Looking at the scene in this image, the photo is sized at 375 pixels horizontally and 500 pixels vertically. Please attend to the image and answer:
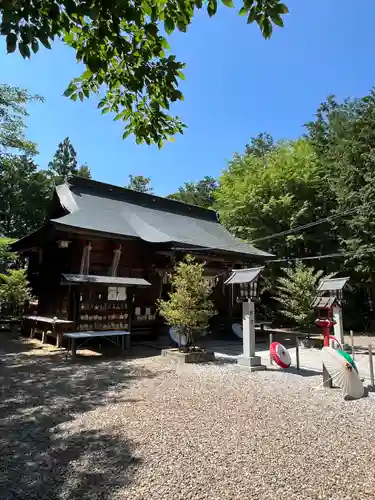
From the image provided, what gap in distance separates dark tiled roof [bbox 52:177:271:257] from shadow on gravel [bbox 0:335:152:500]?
16.2 ft

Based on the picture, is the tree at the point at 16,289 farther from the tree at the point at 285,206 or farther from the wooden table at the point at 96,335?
the tree at the point at 285,206

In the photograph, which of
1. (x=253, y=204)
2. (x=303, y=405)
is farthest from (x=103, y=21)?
(x=253, y=204)

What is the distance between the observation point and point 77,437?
3.88 meters

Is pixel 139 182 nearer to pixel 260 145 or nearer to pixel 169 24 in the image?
pixel 260 145

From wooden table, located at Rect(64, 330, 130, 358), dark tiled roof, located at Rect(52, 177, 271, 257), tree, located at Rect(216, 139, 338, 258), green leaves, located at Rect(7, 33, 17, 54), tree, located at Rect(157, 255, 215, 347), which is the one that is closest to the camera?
green leaves, located at Rect(7, 33, 17, 54)

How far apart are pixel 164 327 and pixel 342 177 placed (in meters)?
12.3

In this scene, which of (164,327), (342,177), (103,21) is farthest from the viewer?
(342,177)

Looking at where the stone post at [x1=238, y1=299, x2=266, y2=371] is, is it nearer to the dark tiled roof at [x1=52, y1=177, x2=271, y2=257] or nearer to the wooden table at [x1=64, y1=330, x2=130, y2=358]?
the wooden table at [x1=64, y1=330, x2=130, y2=358]

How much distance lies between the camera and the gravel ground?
282cm

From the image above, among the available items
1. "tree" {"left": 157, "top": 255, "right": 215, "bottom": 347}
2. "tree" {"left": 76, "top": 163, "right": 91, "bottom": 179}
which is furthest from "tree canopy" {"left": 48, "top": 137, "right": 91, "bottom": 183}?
"tree" {"left": 157, "top": 255, "right": 215, "bottom": 347}

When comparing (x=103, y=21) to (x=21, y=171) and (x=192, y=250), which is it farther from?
(x=21, y=171)

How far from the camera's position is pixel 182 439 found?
3.78 metres

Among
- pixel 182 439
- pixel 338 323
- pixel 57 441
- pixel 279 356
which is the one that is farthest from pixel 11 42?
pixel 338 323

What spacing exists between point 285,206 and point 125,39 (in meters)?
17.5
